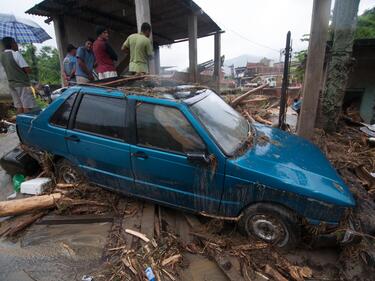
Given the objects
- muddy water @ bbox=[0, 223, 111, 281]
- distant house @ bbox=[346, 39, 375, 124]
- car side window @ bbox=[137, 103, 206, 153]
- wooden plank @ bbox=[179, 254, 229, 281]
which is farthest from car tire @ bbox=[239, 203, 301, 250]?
distant house @ bbox=[346, 39, 375, 124]

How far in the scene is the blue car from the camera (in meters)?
2.41

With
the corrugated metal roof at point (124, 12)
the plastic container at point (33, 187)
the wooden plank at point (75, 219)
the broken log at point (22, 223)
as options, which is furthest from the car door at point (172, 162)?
the corrugated metal roof at point (124, 12)

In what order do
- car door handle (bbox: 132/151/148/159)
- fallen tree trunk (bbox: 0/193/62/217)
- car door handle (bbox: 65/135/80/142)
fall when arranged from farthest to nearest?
car door handle (bbox: 65/135/80/142)
fallen tree trunk (bbox: 0/193/62/217)
car door handle (bbox: 132/151/148/159)

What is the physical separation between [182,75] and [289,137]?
6.61 metres

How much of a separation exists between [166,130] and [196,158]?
52cm

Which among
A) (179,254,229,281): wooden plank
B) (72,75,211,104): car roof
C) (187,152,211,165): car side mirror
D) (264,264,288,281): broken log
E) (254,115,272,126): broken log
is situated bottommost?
(179,254,229,281): wooden plank

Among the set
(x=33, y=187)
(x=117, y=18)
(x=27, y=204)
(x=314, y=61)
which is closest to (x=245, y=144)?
(x=314, y=61)

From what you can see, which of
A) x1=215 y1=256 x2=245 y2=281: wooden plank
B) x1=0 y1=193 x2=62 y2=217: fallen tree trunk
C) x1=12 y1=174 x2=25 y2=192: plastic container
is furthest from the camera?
x1=12 y1=174 x2=25 y2=192: plastic container

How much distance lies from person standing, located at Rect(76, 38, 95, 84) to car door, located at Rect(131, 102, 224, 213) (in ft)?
10.5

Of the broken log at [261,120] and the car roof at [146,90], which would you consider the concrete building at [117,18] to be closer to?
the car roof at [146,90]

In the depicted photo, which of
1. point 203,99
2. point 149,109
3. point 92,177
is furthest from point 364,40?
point 92,177

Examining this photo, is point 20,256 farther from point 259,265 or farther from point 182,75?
point 182,75

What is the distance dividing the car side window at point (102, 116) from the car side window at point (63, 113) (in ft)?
0.55

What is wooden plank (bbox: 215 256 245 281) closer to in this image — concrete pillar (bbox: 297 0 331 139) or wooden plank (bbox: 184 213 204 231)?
wooden plank (bbox: 184 213 204 231)
